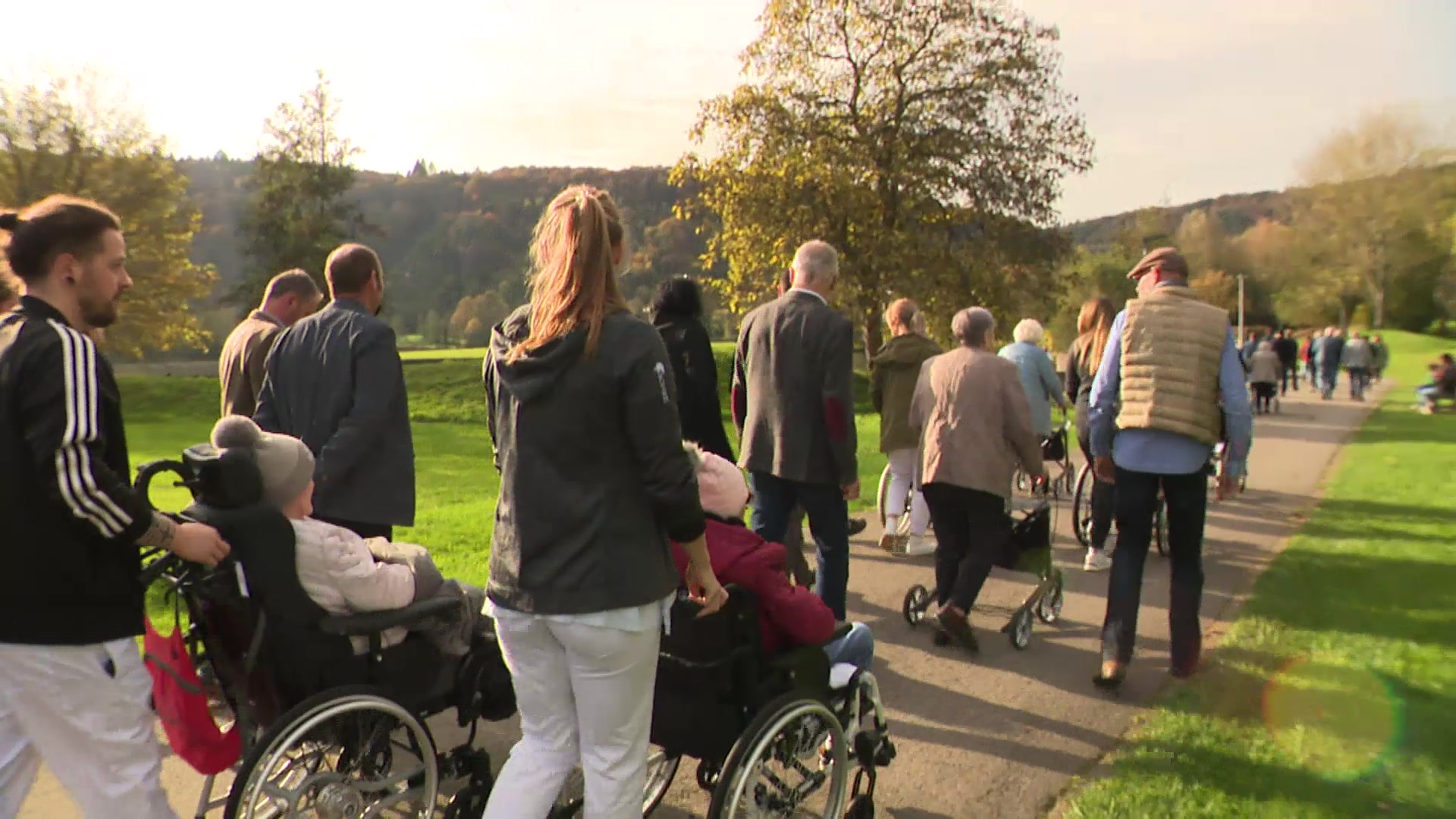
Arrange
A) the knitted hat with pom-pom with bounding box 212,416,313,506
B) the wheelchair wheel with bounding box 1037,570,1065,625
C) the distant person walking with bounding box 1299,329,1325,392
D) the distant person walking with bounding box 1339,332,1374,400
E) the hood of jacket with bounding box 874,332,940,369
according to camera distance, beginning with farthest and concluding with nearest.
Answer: the distant person walking with bounding box 1299,329,1325,392 → the distant person walking with bounding box 1339,332,1374,400 → the hood of jacket with bounding box 874,332,940,369 → the wheelchair wheel with bounding box 1037,570,1065,625 → the knitted hat with pom-pom with bounding box 212,416,313,506

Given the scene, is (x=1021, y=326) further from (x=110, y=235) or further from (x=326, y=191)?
(x=326, y=191)

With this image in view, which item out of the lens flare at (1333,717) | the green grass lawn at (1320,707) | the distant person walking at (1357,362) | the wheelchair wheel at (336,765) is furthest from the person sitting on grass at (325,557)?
the distant person walking at (1357,362)

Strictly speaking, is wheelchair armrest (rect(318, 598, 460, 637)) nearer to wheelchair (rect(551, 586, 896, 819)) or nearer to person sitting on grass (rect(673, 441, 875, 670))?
wheelchair (rect(551, 586, 896, 819))

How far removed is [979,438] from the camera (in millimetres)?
5617

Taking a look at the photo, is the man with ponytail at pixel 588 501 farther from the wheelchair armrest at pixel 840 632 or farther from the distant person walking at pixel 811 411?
the distant person walking at pixel 811 411

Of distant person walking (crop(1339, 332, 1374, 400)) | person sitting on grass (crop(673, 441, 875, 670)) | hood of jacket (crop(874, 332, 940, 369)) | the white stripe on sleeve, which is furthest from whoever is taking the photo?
distant person walking (crop(1339, 332, 1374, 400))

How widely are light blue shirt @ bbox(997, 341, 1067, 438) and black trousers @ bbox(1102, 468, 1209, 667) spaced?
2.68 m

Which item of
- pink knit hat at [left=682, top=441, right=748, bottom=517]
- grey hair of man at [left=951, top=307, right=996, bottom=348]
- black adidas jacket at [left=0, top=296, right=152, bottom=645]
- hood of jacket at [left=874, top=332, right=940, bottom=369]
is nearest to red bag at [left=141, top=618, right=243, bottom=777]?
black adidas jacket at [left=0, top=296, right=152, bottom=645]

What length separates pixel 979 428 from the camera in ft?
18.5

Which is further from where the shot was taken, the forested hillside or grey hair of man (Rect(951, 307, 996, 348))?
the forested hillside

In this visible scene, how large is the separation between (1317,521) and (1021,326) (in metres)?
3.77

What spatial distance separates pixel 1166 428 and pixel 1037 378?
10.1ft

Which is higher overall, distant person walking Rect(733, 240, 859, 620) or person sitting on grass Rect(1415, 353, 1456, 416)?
distant person walking Rect(733, 240, 859, 620)

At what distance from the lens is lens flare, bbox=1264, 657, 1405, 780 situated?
13.9 feet
